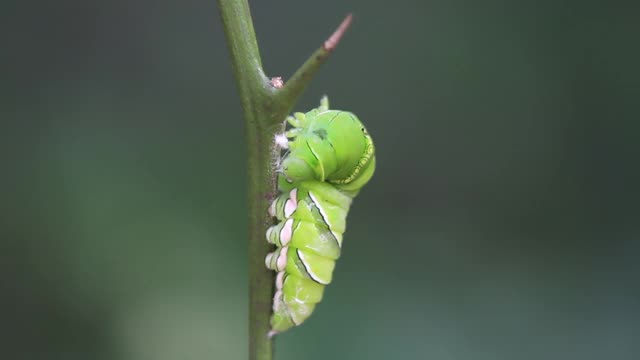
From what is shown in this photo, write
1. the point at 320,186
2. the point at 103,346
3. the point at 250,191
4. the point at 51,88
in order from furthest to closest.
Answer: the point at 51,88
the point at 103,346
the point at 320,186
the point at 250,191

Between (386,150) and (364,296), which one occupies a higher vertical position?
(386,150)

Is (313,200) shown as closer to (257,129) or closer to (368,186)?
(257,129)

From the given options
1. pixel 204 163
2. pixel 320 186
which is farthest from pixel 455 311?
pixel 320 186

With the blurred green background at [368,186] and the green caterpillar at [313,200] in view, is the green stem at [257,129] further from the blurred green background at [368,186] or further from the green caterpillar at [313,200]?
the blurred green background at [368,186]

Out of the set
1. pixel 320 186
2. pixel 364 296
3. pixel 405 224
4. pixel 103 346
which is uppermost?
pixel 320 186

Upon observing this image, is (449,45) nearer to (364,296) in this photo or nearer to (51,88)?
(364,296)

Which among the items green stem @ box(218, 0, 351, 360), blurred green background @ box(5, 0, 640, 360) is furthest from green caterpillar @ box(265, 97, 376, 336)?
blurred green background @ box(5, 0, 640, 360)

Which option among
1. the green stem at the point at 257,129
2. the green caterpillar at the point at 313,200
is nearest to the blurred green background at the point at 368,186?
the green caterpillar at the point at 313,200

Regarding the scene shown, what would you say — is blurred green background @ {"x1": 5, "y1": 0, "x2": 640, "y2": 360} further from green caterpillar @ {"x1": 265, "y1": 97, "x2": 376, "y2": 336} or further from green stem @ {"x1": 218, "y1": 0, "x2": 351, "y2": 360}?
green stem @ {"x1": 218, "y1": 0, "x2": 351, "y2": 360}
